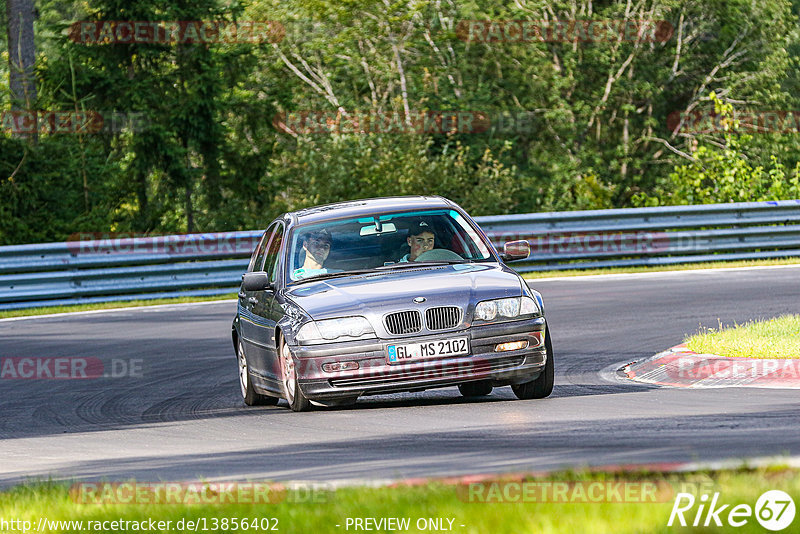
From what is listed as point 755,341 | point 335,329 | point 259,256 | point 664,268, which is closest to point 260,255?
point 259,256

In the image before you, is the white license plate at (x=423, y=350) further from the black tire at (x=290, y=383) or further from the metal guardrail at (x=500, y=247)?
the metal guardrail at (x=500, y=247)

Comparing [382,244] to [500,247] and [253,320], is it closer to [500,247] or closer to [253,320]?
[253,320]

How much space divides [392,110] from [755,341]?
25973mm

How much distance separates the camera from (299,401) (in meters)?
10.7

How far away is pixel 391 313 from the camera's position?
33.6 feet

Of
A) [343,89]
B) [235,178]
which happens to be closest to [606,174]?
[343,89]

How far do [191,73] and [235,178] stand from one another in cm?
272

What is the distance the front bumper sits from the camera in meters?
10.2

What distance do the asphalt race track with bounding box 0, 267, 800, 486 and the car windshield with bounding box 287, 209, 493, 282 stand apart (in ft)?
3.80
